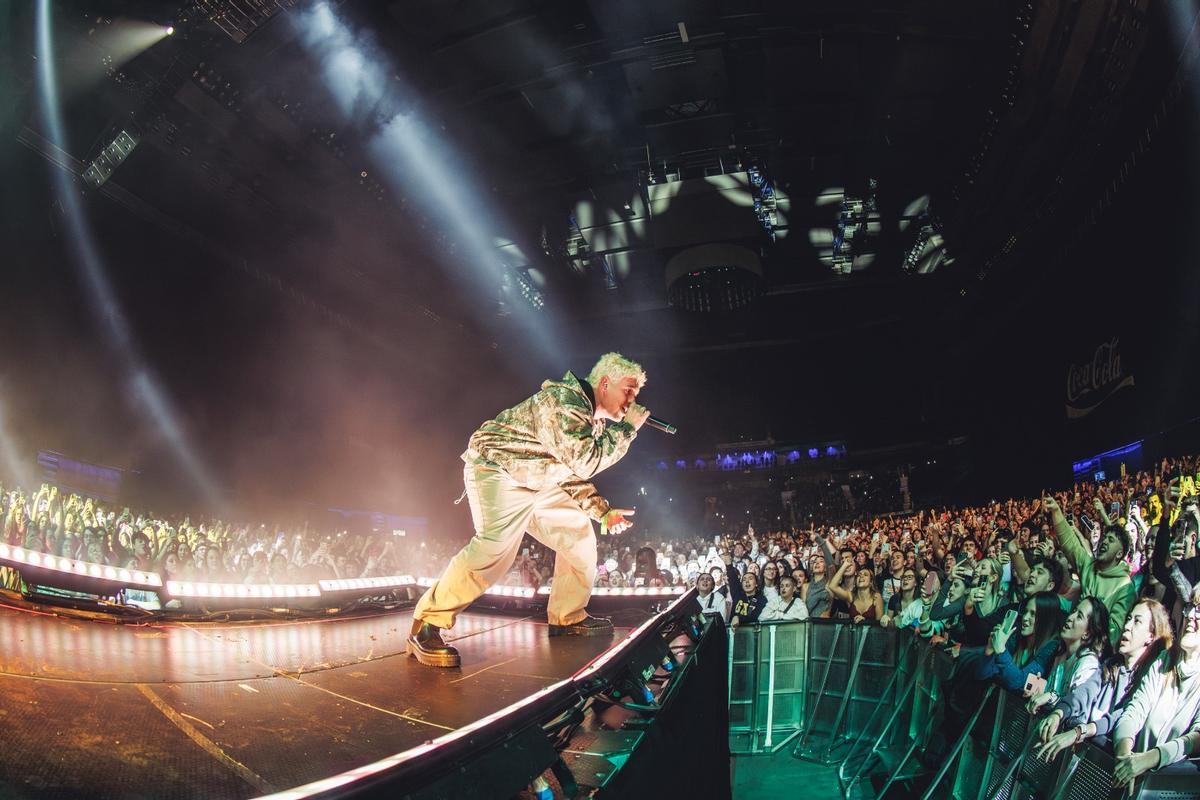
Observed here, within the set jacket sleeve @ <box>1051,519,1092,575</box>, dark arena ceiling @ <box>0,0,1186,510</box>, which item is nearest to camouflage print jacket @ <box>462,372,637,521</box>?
jacket sleeve @ <box>1051,519,1092,575</box>

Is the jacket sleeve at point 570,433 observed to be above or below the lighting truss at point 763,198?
below

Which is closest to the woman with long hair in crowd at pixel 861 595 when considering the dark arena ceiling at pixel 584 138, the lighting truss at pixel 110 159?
the dark arena ceiling at pixel 584 138

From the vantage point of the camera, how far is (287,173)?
616cm

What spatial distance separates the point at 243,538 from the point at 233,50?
5716 mm

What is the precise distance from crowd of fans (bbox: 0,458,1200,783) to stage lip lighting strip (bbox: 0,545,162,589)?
0.09 metres

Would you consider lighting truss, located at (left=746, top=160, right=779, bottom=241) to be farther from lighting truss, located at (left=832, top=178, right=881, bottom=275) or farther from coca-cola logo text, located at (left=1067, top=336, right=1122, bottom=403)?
coca-cola logo text, located at (left=1067, top=336, right=1122, bottom=403)

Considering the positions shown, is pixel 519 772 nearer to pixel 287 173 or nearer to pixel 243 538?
pixel 287 173

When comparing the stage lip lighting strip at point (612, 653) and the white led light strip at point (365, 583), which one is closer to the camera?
the stage lip lighting strip at point (612, 653)

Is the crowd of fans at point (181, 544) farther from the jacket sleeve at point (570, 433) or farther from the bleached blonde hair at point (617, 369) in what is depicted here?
the bleached blonde hair at point (617, 369)

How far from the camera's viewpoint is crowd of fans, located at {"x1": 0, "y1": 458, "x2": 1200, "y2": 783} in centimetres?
198

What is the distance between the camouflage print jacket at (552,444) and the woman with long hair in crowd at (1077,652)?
193 cm

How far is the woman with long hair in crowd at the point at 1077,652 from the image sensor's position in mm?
2223

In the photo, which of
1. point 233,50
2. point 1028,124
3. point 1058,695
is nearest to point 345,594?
point 1058,695

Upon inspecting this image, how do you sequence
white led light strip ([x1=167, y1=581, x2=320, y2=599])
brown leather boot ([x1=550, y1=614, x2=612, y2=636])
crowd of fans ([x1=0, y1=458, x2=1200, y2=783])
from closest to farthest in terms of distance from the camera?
crowd of fans ([x1=0, y1=458, x2=1200, y2=783]) < white led light strip ([x1=167, y1=581, x2=320, y2=599]) < brown leather boot ([x1=550, y1=614, x2=612, y2=636])
